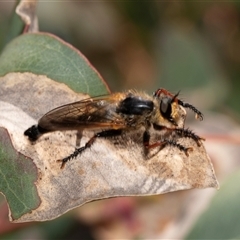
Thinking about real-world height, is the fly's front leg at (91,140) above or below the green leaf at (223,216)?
above

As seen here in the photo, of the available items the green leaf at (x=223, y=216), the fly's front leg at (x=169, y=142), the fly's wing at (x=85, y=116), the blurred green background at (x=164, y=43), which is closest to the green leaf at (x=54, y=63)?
the fly's wing at (x=85, y=116)

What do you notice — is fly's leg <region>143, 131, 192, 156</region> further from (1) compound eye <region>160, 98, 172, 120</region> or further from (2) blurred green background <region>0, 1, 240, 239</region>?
(2) blurred green background <region>0, 1, 240, 239</region>

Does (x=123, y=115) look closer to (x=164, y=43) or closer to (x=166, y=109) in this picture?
(x=166, y=109)

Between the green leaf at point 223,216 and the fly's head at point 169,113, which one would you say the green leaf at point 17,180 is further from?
the green leaf at point 223,216

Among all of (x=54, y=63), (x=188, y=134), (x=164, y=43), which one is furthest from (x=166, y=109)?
(x=164, y=43)

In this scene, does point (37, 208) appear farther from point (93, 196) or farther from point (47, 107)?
point (47, 107)

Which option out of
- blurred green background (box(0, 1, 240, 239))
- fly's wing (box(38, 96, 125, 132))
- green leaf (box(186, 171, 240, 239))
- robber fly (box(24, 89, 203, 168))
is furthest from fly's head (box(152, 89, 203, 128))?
blurred green background (box(0, 1, 240, 239))
